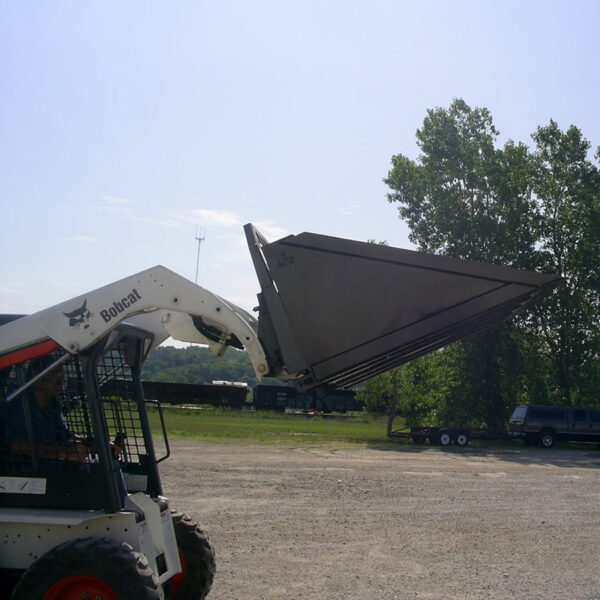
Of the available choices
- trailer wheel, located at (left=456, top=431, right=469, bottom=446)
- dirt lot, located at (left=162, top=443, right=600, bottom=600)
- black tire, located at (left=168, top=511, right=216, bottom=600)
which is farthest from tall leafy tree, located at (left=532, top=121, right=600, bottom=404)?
black tire, located at (left=168, top=511, right=216, bottom=600)

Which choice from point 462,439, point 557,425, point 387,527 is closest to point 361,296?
point 387,527

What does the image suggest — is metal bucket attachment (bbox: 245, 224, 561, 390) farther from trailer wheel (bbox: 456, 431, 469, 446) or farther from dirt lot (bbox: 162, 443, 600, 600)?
trailer wheel (bbox: 456, 431, 469, 446)

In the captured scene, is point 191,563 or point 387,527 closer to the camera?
point 191,563

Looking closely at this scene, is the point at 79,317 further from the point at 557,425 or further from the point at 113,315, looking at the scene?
the point at 557,425

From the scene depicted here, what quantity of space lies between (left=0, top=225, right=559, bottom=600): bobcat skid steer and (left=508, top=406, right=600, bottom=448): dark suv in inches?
1168

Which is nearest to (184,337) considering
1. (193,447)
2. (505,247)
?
(193,447)

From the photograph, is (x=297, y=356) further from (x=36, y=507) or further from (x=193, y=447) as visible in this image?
(x=193, y=447)

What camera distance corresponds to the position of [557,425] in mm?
33625

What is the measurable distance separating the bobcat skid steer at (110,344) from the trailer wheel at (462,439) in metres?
28.3

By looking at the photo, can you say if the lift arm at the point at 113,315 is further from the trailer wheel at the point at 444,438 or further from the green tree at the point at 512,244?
the green tree at the point at 512,244

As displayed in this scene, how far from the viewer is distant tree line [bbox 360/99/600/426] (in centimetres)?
3972

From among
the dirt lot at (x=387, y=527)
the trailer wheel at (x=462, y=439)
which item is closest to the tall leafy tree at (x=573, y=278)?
the trailer wheel at (x=462, y=439)

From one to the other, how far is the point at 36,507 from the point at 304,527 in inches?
271

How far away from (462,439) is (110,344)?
95.3 feet
